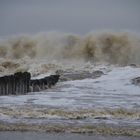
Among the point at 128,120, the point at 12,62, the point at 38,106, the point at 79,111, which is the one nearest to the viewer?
the point at 128,120

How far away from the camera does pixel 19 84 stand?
30.6m

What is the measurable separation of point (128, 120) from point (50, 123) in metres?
2.90

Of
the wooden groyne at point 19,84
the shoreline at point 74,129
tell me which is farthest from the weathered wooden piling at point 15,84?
the shoreline at point 74,129

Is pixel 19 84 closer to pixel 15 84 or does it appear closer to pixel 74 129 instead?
pixel 15 84

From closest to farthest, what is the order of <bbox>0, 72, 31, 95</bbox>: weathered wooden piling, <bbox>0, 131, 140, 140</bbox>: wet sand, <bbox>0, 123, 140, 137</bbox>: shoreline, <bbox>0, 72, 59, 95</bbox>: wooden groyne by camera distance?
<bbox>0, 131, 140, 140</bbox>: wet sand < <bbox>0, 123, 140, 137</bbox>: shoreline < <bbox>0, 72, 31, 95</bbox>: weathered wooden piling < <bbox>0, 72, 59, 95</bbox>: wooden groyne

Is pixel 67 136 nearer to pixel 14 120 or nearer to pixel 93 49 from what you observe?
pixel 14 120

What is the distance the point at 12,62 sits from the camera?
6988 centimetres

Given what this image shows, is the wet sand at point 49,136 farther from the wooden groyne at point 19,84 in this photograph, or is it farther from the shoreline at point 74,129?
the wooden groyne at point 19,84

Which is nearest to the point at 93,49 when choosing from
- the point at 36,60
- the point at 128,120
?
the point at 36,60

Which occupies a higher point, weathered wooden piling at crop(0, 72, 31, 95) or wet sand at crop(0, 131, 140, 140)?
weathered wooden piling at crop(0, 72, 31, 95)

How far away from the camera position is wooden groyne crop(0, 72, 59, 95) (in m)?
28.6

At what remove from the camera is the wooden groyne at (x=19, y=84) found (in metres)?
28.6

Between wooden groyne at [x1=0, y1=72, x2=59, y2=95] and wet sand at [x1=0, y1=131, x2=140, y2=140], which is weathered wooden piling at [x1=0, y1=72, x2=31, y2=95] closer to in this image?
wooden groyne at [x1=0, y1=72, x2=59, y2=95]

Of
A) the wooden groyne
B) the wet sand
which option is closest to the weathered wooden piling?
the wooden groyne
